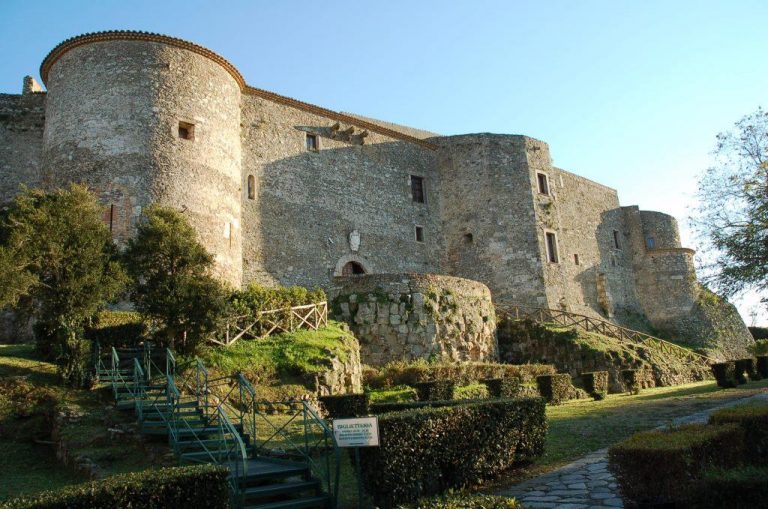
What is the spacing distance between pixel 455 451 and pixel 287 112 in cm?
2186

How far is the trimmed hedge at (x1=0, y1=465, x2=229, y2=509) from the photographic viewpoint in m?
5.29

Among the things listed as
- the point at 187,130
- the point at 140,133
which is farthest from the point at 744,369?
the point at 140,133

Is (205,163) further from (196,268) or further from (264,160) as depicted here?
(196,268)

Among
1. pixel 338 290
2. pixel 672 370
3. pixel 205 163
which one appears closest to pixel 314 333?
pixel 338 290

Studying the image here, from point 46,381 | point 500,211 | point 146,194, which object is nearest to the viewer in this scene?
point 46,381

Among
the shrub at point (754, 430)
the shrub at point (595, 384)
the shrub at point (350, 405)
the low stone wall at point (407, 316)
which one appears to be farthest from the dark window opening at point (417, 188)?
the shrub at point (754, 430)

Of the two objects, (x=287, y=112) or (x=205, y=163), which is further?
(x=287, y=112)

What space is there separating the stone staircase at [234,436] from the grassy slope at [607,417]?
9.42ft

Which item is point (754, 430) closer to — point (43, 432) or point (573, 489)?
point (573, 489)

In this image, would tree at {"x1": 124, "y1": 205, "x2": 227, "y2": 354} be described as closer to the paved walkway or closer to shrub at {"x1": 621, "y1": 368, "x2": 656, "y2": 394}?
the paved walkway

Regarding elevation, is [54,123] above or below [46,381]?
above

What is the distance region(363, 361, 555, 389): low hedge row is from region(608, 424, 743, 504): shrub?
10.7 metres

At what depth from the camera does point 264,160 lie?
26.0m

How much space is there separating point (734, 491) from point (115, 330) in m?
13.7
